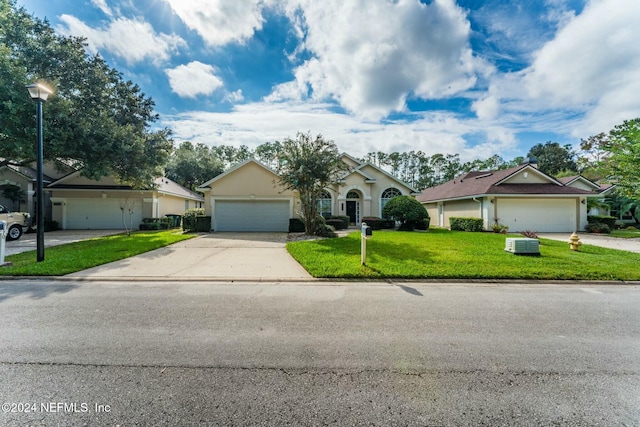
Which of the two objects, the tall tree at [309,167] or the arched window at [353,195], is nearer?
the tall tree at [309,167]

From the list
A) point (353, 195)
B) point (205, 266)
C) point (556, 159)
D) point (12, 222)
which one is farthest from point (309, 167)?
point (556, 159)

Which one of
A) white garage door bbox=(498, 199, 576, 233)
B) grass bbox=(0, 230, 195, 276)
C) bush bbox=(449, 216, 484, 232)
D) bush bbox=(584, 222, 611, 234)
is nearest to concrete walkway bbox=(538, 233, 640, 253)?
bush bbox=(584, 222, 611, 234)

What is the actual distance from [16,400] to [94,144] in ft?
50.8

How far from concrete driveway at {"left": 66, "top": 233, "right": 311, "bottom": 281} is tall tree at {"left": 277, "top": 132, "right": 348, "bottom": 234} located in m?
4.38

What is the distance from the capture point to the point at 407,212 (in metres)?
17.8

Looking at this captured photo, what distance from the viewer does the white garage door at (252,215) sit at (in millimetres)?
17750

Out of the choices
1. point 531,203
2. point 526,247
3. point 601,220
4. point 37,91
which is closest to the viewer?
point 37,91

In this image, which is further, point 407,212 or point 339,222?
point 339,222

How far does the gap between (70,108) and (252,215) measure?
437 inches

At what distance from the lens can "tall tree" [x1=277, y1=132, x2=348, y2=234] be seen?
13.7m

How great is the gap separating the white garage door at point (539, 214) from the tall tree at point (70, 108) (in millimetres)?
23778

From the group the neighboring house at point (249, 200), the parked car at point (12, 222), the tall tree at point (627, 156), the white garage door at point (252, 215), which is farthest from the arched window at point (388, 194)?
the parked car at point (12, 222)

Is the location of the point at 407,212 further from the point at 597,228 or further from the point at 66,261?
the point at 66,261

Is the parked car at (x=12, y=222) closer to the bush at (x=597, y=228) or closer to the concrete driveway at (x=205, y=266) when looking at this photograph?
the concrete driveway at (x=205, y=266)
